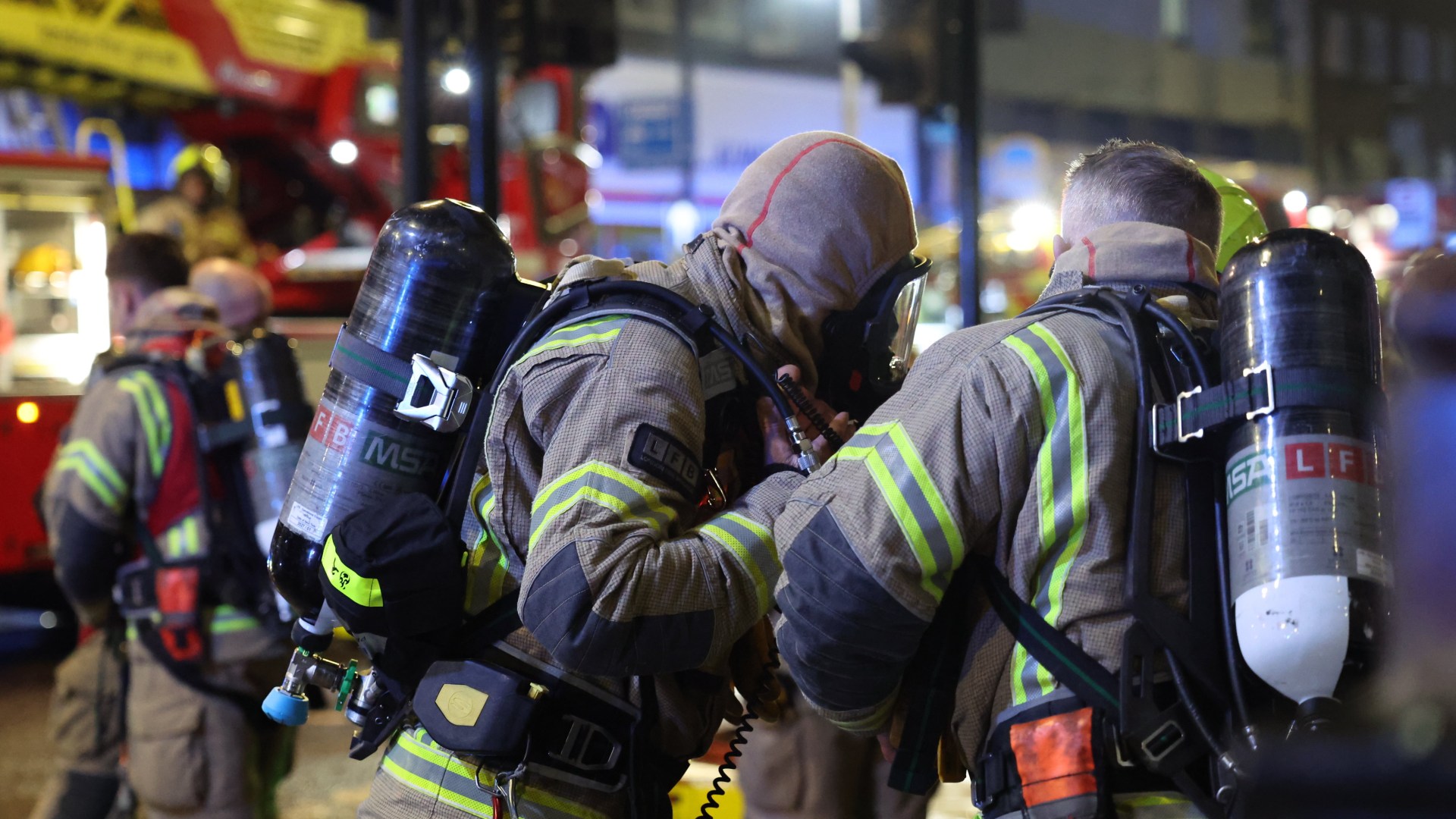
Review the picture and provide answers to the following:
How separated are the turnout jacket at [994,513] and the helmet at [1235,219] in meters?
0.83

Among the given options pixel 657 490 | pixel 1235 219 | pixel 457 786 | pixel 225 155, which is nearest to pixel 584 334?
pixel 657 490

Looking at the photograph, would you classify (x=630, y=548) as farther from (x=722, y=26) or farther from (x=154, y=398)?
(x=722, y=26)

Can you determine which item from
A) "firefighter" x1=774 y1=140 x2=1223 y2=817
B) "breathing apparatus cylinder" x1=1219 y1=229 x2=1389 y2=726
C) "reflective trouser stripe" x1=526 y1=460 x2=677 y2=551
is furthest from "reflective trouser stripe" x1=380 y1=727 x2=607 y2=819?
"breathing apparatus cylinder" x1=1219 y1=229 x2=1389 y2=726

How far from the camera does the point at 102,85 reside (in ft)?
35.7

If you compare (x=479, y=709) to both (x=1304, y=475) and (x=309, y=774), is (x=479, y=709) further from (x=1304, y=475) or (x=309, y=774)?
(x=309, y=774)

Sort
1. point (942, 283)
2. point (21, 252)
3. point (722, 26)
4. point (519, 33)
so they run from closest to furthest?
point (519, 33), point (21, 252), point (942, 283), point (722, 26)

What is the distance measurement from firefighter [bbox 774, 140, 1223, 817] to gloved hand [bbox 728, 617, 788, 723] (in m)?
0.51

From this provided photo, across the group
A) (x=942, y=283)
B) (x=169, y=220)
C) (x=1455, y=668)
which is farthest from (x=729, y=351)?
(x=942, y=283)

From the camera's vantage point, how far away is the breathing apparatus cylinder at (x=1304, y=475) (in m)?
1.48

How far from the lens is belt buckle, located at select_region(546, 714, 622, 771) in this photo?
7.01 feet

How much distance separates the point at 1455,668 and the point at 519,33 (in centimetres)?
523

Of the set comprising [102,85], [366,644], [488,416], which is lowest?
[366,644]

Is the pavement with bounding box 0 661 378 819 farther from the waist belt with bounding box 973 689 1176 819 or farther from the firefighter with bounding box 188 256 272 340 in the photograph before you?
the waist belt with bounding box 973 689 1176 819

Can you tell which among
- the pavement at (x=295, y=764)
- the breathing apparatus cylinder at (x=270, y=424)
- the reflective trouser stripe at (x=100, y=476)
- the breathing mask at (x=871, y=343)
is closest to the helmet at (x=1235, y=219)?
the breathing mask at (x=871, y=343)
